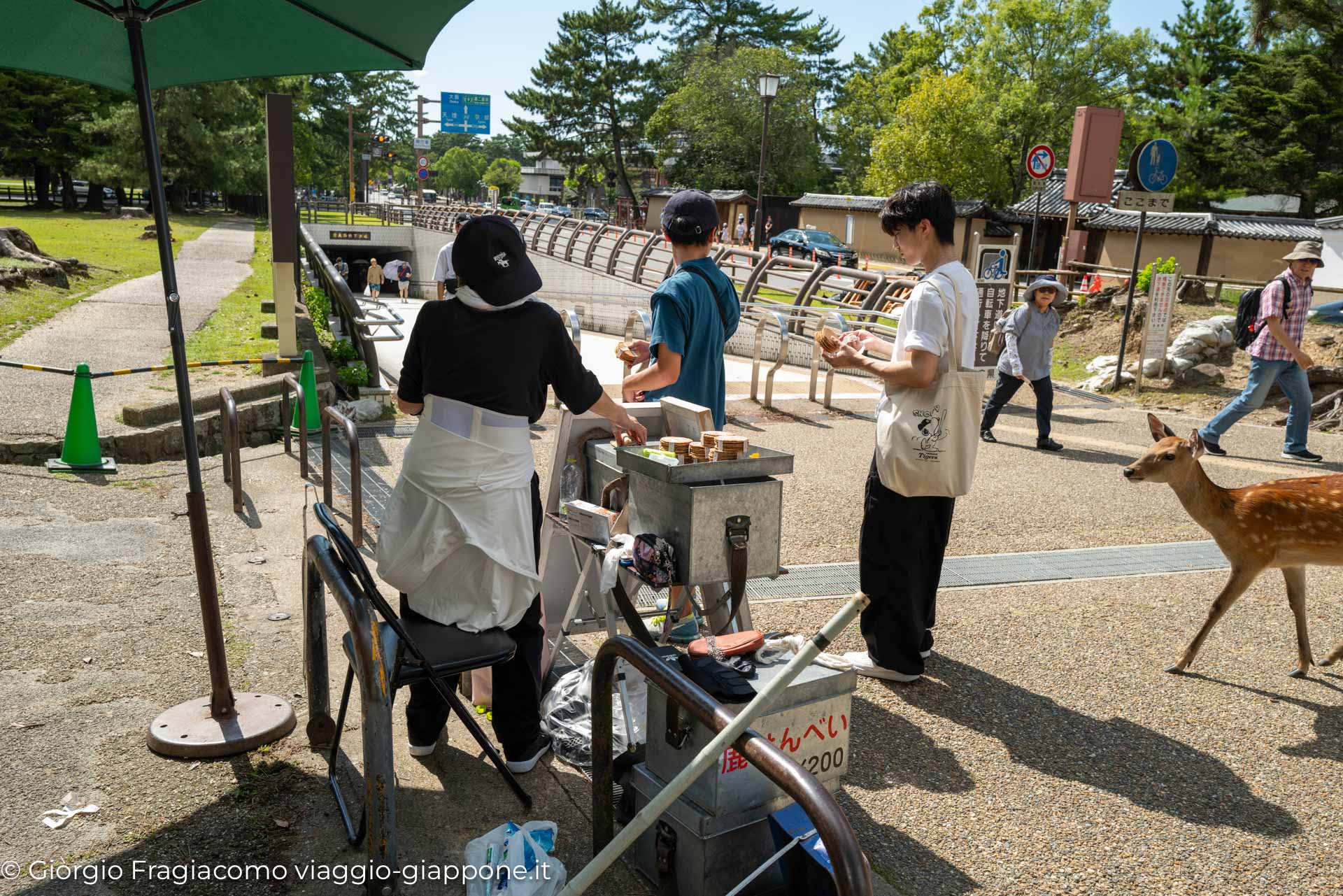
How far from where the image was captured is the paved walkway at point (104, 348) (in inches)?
332

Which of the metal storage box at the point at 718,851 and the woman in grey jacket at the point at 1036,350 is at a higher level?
the woman in grey jacket at the point at 1036,350

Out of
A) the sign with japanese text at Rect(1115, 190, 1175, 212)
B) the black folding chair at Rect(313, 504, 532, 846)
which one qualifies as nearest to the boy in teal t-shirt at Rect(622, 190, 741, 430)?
the black folding chair at Rect(313, 504, 532, 846)

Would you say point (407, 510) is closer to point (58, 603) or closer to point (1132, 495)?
point (58, 603)

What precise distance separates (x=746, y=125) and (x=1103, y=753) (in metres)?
59.1

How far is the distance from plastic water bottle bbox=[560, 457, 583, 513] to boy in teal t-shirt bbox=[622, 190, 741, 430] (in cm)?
36

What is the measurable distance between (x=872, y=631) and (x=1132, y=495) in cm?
458

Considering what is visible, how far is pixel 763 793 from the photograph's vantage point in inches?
107

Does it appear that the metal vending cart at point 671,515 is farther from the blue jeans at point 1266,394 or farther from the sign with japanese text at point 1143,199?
the sign with japanese text at point 1143,199

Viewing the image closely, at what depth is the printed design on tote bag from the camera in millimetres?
3943

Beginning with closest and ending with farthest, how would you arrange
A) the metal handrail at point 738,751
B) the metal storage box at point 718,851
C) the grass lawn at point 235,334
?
the metal handrail at point 738,751, the metal storage box at point 718,851, the grass lawn at point 235,334

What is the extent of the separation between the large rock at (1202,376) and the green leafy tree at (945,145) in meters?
29.2

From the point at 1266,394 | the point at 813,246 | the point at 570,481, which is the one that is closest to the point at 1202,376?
the point at 1266,394

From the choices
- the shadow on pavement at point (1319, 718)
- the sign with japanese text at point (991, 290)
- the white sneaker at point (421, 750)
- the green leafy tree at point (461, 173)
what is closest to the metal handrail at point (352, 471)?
the white sneaker at point (421, 750)

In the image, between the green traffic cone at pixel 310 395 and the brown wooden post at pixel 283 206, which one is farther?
the brown wooden post at pixel 283 206
